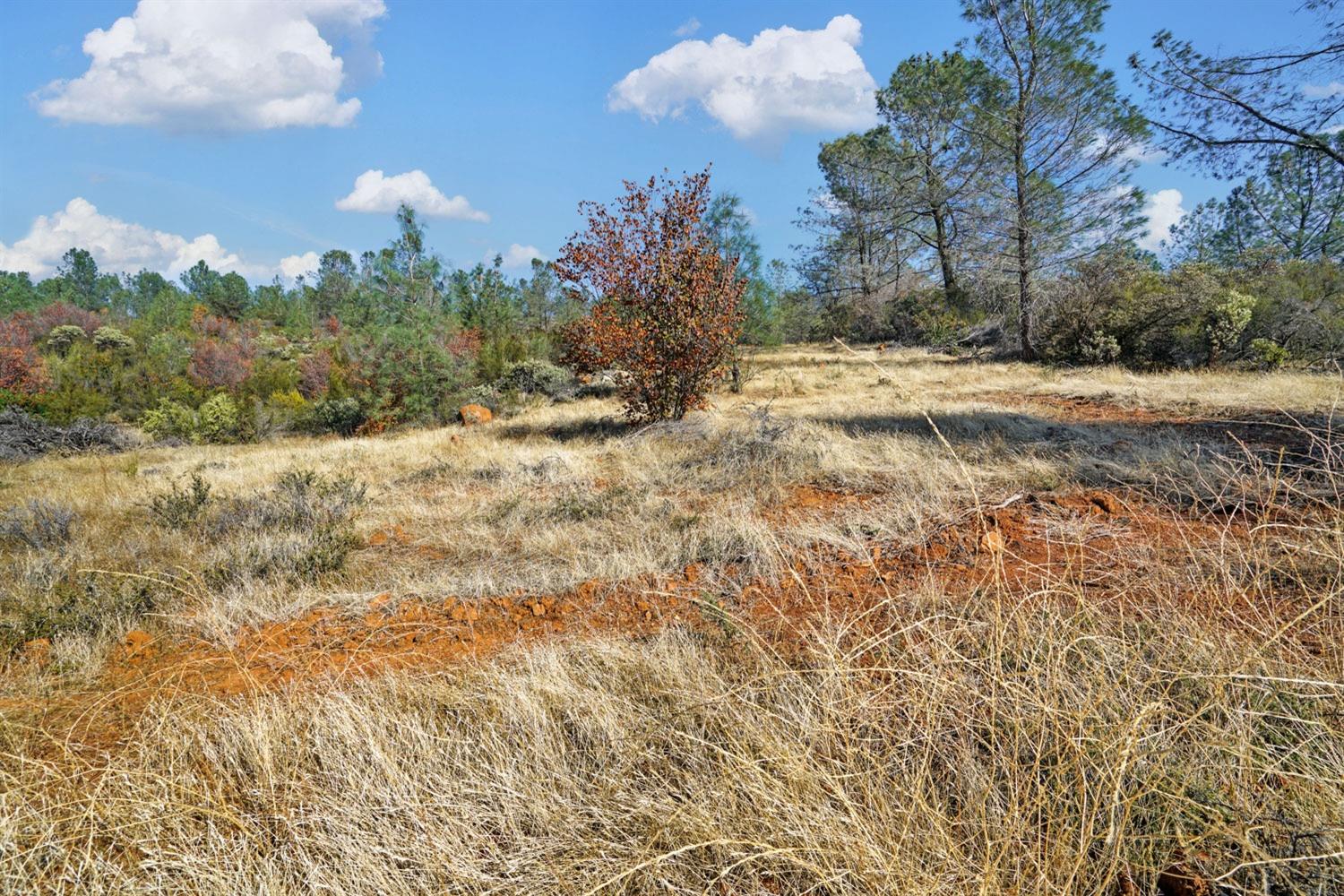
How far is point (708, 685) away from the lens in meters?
2.20

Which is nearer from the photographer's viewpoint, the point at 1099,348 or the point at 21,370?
the point at 1099,348

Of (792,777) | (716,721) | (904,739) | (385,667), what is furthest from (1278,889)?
(385,667)

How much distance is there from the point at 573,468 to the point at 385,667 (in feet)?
13.7

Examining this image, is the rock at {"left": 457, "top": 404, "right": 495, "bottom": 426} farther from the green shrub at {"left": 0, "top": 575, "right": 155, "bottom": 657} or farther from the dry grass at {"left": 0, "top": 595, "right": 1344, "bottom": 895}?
the dry grass at {"left": 0, "top": 595, "right": 1344, "bottom": 895}

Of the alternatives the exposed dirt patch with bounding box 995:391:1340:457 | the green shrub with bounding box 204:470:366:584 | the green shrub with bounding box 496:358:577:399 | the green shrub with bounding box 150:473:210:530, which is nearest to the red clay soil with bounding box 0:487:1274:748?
the green shrub with bounding box 204:470:366:584

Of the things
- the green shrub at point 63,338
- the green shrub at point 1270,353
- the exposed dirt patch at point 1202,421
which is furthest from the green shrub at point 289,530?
the green shrub at point 63,338

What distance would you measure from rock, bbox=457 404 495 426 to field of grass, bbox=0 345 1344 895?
7.47 meters

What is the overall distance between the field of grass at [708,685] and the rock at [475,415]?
747 cm

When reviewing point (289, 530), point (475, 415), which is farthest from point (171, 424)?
point (289, 530)

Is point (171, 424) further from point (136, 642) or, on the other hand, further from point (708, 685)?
point (708, 685)

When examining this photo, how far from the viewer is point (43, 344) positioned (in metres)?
30.0

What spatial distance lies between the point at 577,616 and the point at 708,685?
3.96 feet

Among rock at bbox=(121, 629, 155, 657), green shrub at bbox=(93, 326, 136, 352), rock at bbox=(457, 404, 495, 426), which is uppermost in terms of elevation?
green shrub at bbox=(93, 326, 136, 352)

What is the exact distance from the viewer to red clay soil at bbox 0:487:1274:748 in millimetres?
2607
